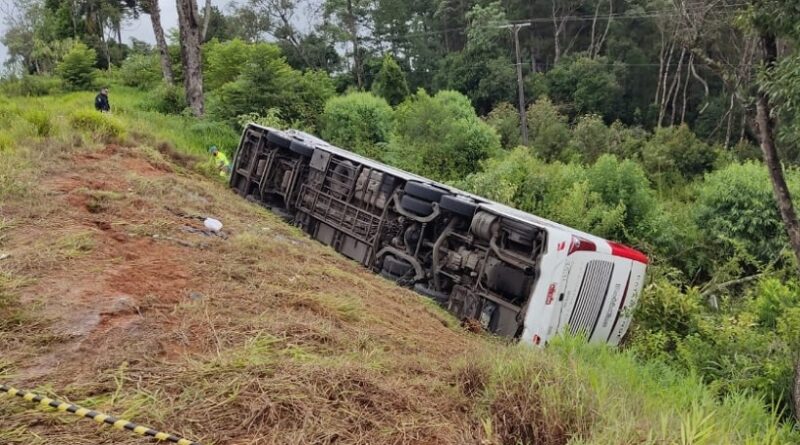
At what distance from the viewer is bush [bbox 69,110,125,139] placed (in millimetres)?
10812

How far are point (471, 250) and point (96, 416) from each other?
471 cm

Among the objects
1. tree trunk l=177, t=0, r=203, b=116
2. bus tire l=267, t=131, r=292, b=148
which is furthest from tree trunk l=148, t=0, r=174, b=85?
bus tire l=267, t=131, r=292, b=148

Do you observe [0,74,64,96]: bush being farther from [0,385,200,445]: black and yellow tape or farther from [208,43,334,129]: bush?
[0,385,200,445]: black and yellow tape

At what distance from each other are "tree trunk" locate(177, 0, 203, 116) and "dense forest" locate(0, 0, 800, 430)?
7cm

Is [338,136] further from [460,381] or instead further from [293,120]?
[460,381]

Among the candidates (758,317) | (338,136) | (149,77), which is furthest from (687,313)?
(149,77)

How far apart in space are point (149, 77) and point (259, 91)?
1118cm

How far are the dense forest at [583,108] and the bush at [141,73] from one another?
0.19 metres

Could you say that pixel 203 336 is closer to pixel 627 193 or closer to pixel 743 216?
pixel 627 193

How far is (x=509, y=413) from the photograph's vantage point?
9.69 ft

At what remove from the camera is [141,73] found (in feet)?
83.9

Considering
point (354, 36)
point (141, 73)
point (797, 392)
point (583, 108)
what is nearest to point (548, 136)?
point (583, 108)

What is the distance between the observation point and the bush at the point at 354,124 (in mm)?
17234

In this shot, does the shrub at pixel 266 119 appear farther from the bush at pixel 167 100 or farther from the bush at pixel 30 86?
the bush at pixel 30 86
